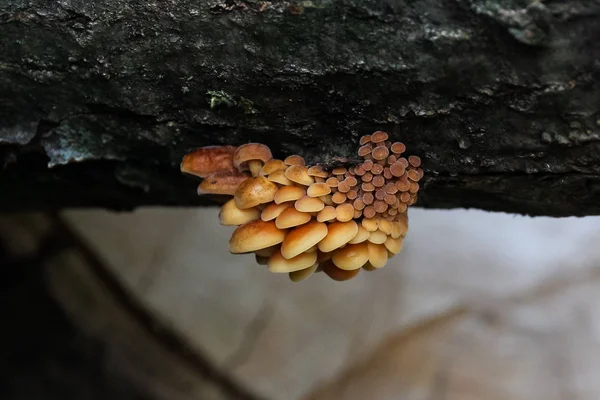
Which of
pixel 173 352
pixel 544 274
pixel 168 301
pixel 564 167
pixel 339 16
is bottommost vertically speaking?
pixel 173 352

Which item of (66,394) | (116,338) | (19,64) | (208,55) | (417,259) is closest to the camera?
(208,55)

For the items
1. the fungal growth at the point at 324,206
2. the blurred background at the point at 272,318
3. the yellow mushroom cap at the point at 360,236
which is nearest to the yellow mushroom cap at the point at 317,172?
the fungal growth at the point at 324,206

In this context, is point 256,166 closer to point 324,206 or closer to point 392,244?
point 324,206

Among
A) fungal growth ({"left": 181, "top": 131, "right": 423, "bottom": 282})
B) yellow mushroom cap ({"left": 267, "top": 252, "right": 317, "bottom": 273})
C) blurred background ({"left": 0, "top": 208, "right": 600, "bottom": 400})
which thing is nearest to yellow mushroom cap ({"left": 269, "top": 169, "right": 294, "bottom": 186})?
fungal growth ({"left": 181, "top": 131, "right": 423, "bottom": 282})

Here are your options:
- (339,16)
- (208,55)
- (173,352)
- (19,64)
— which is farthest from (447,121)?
(173,352)

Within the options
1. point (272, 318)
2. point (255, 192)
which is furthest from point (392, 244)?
point (272, 318)

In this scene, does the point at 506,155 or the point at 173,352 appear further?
the point at 173,352

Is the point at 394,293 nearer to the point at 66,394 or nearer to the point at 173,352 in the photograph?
the point at 173,352
